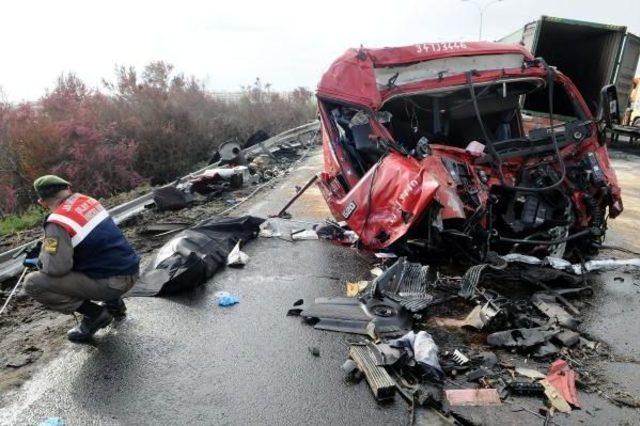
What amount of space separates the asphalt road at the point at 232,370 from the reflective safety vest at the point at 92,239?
54 cm

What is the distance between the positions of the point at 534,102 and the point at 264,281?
4.73 m

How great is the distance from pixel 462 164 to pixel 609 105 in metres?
1.90

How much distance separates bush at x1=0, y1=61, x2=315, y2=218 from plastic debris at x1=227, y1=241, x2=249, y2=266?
812 centimetres

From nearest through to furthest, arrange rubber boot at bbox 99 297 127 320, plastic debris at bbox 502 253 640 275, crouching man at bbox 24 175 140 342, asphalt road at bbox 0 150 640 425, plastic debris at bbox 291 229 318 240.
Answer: asphalt road at bbox 0 150 640 425, crouching man at bbox 24 175 140 342, rubber boot at bbox 99 297 127 320, plastic debris at bbox 502 253 640 275, plastic debris at bbox 291 229 318 240

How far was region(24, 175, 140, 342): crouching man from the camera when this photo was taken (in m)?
3.54

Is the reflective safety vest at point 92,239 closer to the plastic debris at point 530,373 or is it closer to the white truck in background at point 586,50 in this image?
the plastic debris at point 530,373

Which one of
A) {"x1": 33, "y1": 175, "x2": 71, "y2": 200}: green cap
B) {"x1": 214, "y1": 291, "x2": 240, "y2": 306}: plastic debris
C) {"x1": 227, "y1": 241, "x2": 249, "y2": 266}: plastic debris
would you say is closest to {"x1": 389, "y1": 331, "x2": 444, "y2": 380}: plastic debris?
{"x1": 214, "y1": 291, "x2": 240, "y2": 306}: plastic debris

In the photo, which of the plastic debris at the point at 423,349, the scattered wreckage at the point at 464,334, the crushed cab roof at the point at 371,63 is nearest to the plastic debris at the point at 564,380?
the scattered wreckage at the point at 464,334

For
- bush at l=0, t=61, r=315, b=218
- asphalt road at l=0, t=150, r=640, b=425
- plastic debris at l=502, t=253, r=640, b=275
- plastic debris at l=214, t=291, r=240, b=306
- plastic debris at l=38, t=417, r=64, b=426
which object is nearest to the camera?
plastic debris at l=38, t=417, r=64, b=426

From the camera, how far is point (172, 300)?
447cm

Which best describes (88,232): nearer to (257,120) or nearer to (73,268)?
(73,268)

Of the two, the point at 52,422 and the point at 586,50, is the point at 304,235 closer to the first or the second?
the point at 52,422

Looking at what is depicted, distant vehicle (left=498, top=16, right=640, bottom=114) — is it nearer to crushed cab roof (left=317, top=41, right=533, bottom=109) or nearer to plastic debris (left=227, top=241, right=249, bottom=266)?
crushed cab roof (left=317, top=41, right=533, bottom=109)

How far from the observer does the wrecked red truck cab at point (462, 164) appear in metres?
4.81
